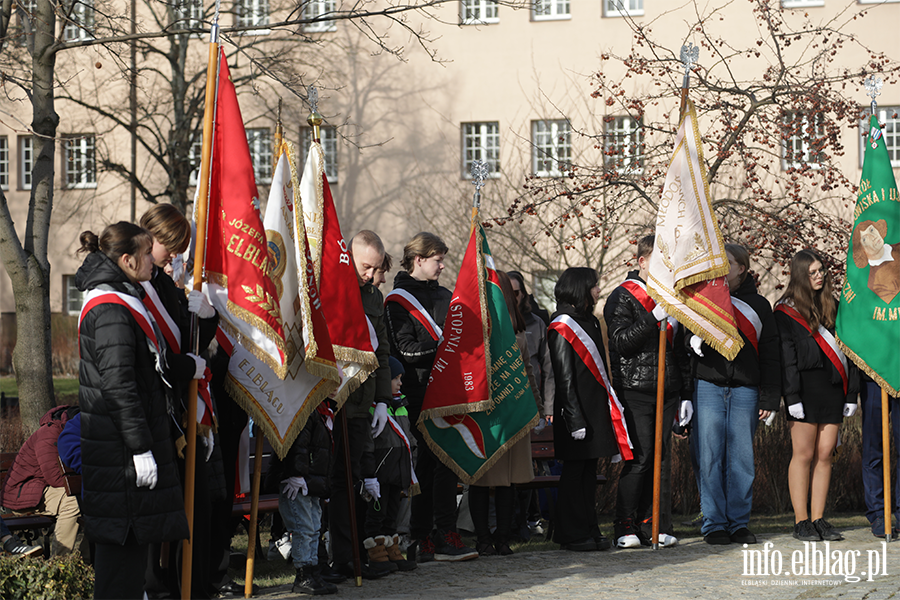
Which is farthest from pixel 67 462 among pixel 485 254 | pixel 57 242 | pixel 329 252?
pixel 57 242

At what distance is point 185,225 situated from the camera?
17.6 feet

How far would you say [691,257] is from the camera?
24.5 feet

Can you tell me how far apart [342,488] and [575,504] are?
195cm

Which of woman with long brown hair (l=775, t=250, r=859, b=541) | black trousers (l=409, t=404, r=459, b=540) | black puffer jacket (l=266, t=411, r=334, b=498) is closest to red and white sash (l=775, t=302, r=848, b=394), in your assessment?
woman with long brown hair (l=775, t=250, r=859, b=541)

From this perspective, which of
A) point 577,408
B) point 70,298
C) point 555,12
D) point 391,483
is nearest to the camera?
point 391,483

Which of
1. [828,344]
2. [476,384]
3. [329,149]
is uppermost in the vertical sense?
[329,149]

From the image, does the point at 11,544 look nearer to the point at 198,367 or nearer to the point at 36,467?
the point at 36,467

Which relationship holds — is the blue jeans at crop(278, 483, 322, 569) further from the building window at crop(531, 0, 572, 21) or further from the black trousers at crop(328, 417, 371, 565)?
the building window at crop(531, 0, 572, 21)

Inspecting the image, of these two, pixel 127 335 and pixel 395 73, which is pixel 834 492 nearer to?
pixel 127 335

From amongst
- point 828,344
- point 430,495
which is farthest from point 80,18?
point 828,344

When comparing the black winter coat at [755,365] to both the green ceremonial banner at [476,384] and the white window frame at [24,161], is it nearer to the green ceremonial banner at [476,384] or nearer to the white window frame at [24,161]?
the green ceremonial banner at [476,384]

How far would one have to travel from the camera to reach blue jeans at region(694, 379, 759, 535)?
7.57 m

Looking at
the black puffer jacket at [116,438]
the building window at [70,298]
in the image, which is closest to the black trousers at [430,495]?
the black puffer jacket at [116,438]

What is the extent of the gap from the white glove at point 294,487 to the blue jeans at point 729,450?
3243mm
